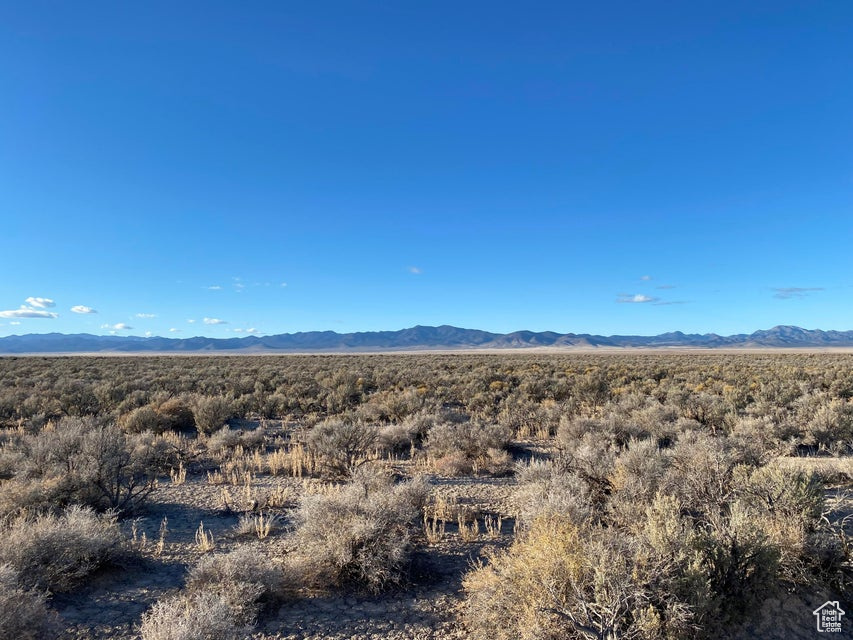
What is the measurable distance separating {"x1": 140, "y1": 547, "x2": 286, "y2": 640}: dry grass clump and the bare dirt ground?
7.8 inches

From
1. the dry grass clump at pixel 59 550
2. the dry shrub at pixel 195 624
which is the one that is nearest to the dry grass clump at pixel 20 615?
the dry grass clump at pixel 59 550

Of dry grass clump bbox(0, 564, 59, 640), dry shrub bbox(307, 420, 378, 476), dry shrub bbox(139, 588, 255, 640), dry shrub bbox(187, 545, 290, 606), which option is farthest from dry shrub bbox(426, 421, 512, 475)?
dry grass clump bbox(0, 564, 59, 640)

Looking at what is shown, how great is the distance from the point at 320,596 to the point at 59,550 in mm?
2724

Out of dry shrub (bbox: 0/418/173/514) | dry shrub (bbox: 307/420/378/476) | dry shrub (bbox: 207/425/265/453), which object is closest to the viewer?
dry shrub (bbox: 0/418/173/514)

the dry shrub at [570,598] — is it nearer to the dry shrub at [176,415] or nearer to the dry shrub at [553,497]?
the dry shrub at [553,497]

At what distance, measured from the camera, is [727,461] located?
→ 621cm

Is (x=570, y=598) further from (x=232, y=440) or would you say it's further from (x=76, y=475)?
(x=232, y=440)

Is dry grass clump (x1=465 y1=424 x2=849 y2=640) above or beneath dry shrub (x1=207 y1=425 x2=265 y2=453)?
above

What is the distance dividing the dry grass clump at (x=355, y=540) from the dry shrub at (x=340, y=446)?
338cm

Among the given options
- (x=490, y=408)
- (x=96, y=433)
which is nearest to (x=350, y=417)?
(x=490, y=408)

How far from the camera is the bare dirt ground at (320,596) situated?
405cm

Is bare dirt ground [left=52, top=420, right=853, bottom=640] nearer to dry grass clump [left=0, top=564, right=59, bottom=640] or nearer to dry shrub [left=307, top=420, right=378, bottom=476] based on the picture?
dry grass clump [left=0, top=564, right=59, bottom=640]

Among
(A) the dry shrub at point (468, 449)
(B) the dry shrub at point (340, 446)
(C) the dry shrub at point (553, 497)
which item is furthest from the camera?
(A) the dry shrub at point (468, 449)

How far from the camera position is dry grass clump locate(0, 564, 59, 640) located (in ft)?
11.1
